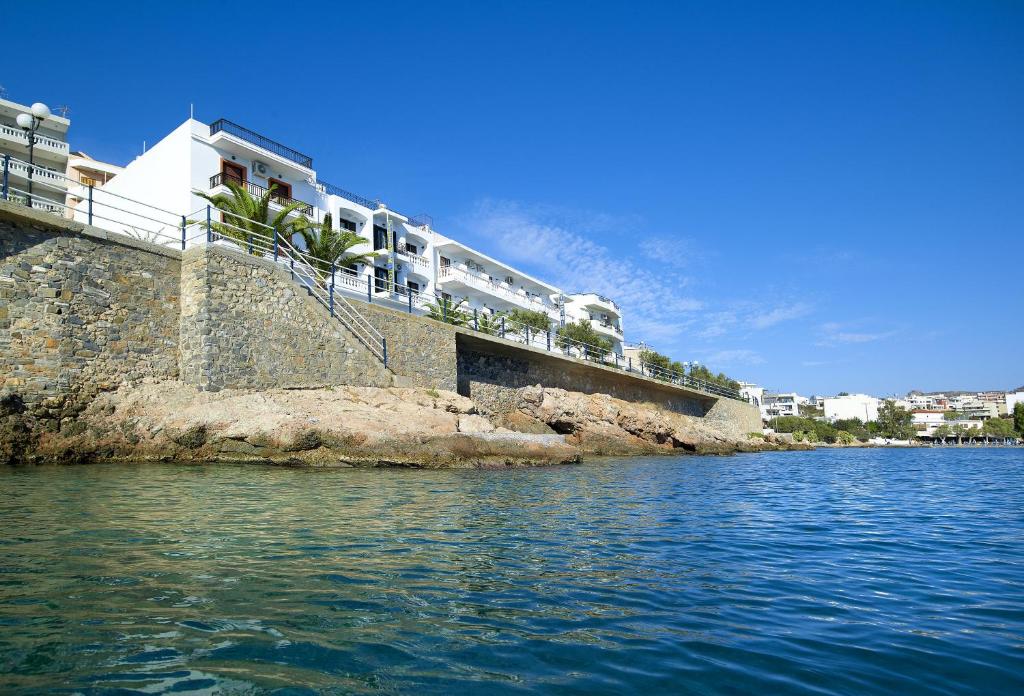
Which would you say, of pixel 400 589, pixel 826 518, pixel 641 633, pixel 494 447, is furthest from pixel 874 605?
pixel 494 447

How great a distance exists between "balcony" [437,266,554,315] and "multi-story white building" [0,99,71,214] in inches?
968

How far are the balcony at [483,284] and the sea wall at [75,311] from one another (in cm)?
3114

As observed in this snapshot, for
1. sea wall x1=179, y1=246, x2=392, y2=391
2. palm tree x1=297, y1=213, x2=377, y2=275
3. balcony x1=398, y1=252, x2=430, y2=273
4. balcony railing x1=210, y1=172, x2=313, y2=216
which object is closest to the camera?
sea wall x1=179, y1=246, x2=392, y2=391

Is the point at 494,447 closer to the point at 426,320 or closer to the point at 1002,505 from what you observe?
the point at 426,320

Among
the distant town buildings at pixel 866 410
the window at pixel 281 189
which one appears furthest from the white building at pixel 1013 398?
the window at pixel 281 189

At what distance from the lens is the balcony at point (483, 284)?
160 ft

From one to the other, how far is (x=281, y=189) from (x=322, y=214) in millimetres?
3044

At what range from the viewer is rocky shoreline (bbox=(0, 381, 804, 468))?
1484cm

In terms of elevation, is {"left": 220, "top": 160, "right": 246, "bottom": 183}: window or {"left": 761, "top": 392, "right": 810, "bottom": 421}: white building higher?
{"left": 220, "top": 160, "right": 246, "bottom": 183}: window

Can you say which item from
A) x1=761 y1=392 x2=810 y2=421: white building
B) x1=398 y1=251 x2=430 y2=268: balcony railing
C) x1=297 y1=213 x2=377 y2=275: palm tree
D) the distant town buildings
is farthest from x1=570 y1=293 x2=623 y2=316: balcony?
x1=761 y1=392 x2=810 y2=421: white building

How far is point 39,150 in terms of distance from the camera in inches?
1519

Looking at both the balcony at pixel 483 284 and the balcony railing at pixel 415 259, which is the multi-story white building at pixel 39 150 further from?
the balcony at pixel 483 284

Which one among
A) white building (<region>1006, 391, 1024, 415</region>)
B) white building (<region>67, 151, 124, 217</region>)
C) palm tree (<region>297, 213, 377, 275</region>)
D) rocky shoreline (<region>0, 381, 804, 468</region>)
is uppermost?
white building (<region>67, 151, 124, 217</region>)

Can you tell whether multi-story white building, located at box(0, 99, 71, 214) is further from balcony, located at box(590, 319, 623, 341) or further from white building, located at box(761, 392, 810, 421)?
white building, located at box(761, 392, 810, 421)
